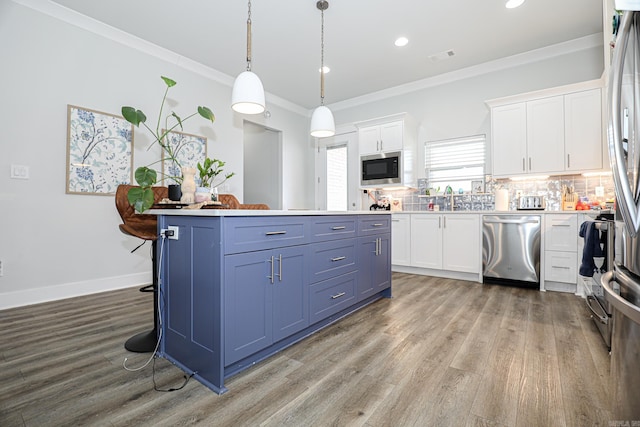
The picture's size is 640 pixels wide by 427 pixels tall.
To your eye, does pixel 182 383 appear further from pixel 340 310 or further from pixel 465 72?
pixel 465 72

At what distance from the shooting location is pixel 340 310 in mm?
2432

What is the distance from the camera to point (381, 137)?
16.2 feet

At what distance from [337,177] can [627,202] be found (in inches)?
208

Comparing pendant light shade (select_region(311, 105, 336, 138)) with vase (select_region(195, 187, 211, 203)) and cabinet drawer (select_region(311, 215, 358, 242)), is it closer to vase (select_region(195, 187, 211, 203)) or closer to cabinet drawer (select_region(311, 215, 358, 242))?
cabinet drawer (select_region(311, 215, 358, 242))

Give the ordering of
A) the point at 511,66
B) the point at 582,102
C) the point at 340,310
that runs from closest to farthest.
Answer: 1. the point at 340,310
2. the point at 582,102
3. the point at 511,66

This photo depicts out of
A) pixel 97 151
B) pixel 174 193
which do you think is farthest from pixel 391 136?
pixel 97 151

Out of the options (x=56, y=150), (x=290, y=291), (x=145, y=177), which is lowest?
(x=290, y=291)

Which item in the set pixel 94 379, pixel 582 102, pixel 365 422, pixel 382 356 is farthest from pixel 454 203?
pixel 94 379

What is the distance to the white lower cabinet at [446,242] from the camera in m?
3.91

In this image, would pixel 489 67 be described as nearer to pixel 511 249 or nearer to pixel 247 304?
pixel 511 249

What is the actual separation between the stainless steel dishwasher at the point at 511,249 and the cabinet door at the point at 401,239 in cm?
99

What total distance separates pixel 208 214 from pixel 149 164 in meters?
2.85

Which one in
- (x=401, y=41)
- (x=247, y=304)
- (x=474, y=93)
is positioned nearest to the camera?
(x=247, y=304)

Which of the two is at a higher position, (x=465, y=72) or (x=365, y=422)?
(x=465, y=72)
